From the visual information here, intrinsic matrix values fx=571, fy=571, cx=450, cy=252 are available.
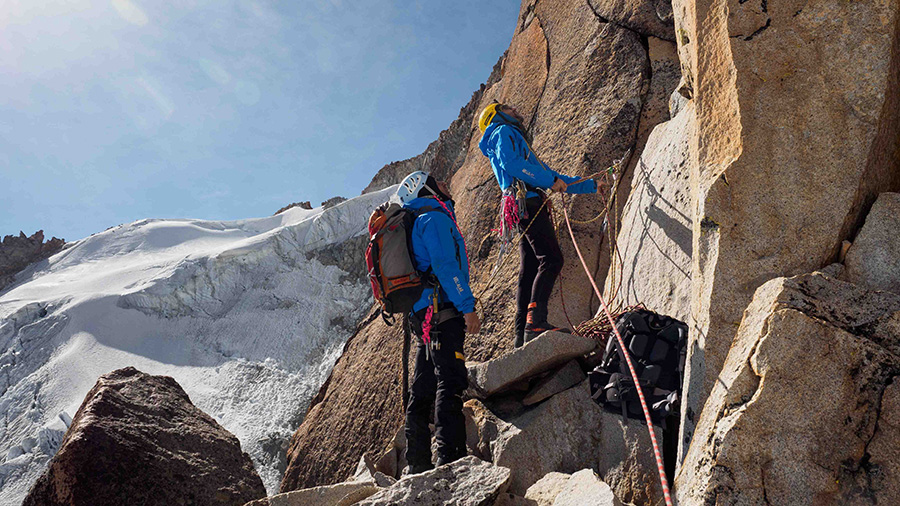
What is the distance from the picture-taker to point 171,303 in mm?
20422

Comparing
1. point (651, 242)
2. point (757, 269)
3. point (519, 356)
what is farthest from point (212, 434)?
point (757, 269)

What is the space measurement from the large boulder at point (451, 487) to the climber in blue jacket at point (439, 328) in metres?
0.59

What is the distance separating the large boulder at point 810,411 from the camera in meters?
1.91

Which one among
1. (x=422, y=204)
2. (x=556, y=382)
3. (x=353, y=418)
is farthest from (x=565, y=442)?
(x=353, y=418)

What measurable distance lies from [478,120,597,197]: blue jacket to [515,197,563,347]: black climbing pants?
0.20m

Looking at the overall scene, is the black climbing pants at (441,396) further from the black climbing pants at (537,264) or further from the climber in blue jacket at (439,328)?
the black climbing pants at (537,264)

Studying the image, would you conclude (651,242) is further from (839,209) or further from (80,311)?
(80,311)

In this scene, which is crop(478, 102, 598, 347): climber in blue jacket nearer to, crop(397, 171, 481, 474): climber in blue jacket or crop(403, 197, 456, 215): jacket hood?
crop(397, 171, 481, 474): climber in blue jacket

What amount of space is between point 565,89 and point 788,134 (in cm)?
478

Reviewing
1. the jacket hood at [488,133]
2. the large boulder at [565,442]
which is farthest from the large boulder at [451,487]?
the jacket hood at [488,133]

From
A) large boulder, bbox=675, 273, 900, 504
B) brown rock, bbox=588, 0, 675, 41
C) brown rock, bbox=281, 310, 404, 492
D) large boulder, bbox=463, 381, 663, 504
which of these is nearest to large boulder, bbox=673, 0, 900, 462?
large boulder, bbox=675, 273, 900, 504

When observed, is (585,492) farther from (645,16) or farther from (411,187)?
(645,16)

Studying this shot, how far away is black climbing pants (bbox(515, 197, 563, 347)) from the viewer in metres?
4.72

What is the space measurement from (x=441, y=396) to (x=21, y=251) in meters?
33.7
